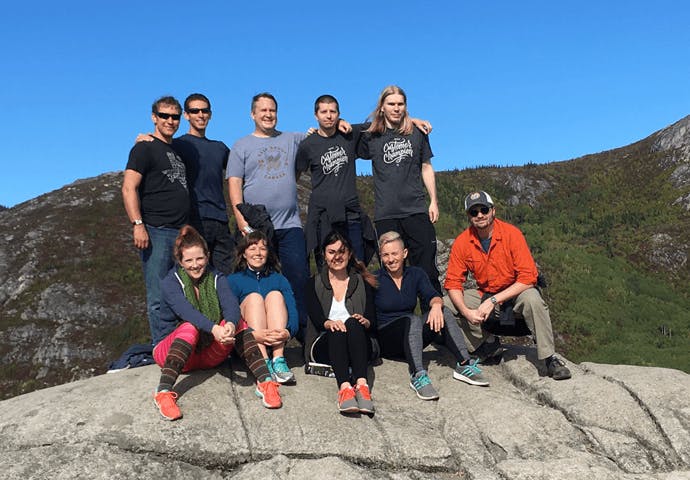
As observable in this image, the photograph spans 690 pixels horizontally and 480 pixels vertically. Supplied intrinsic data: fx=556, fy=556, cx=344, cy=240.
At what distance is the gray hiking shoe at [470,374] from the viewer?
28.4ft

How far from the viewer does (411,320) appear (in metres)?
8.30

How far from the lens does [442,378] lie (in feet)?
29.7

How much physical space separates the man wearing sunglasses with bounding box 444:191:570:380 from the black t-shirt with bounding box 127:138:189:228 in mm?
4404

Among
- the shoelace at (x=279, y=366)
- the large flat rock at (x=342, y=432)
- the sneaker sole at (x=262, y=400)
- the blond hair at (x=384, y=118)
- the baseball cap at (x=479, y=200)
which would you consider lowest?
the large flat rock at (x=342, y=432)

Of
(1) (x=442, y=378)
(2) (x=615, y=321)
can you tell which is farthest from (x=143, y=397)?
(2) (x=615, y=321)

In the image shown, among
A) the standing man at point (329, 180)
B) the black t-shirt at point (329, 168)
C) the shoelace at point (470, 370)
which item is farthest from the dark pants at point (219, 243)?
the shoelace at point (470, 370)

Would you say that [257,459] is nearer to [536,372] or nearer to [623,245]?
[536,372]

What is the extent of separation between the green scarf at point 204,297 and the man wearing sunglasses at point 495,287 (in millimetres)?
3593

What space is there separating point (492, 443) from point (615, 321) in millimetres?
20518

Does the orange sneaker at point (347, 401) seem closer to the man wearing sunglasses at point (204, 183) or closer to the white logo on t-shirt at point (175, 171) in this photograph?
the man wearing sunglasses at point (204, 183)

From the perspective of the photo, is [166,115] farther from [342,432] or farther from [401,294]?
[342,432]

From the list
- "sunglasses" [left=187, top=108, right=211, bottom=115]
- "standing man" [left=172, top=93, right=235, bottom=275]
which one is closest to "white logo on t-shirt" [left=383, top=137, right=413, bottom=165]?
"standing man" [left=172, top=93, right=235, bottom=275]

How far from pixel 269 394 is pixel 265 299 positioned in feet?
4.88

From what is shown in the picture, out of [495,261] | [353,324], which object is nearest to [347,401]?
[353,324]
